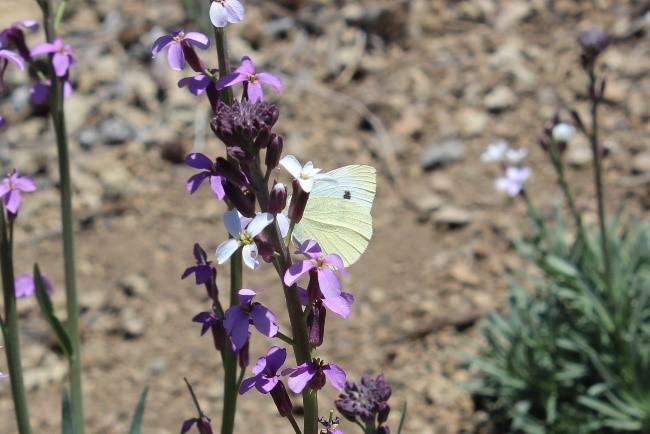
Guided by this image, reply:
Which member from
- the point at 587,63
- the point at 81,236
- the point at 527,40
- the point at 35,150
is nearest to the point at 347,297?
the point at 587,63

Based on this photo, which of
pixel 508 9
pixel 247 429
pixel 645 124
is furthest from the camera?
A: pixel 508 9

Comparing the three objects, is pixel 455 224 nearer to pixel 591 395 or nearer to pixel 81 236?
pixel 591 395

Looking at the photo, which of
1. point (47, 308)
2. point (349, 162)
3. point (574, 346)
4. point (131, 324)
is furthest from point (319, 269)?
point (349, 162)

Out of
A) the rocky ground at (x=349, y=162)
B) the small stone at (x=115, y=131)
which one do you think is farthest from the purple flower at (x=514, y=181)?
the small stone at (x=115, y=131)

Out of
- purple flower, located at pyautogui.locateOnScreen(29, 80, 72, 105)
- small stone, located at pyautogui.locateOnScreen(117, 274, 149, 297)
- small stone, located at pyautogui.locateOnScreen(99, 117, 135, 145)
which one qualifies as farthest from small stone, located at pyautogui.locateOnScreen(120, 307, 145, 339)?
purple flower, located at pyautogui.locateOnScreen(29, 80, 72, 105)

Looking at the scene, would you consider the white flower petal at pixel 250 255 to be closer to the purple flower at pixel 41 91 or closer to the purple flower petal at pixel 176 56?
the purple flower petal at pixel 176 56

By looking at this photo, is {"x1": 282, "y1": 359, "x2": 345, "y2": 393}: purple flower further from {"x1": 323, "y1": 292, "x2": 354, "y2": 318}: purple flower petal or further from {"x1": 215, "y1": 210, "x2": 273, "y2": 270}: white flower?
{"x1": 215, "y1": 210, "x2": 273, "y2": 270}: white flower

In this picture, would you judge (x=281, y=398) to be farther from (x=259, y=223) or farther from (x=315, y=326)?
(x=259, y=223)
